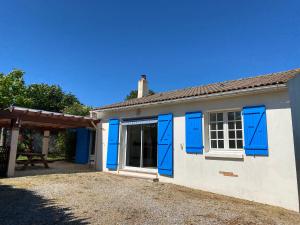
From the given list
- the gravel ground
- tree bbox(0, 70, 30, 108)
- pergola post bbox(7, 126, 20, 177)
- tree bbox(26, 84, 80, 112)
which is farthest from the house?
tree bbox(26, 84, 80, 112)

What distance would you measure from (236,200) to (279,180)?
56.1 inches

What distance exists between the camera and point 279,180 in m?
6.91

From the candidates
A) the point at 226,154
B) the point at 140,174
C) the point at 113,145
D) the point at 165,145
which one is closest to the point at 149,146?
the point at 140,174

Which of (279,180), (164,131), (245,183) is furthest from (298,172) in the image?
(164,131)

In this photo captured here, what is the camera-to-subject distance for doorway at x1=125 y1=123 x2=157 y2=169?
1163 centimetres

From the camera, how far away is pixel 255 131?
748cm

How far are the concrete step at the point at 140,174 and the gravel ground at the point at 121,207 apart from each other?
182cm

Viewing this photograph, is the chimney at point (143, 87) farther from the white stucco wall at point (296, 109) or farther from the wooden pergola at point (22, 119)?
the white stucco wall at point (296, 109)

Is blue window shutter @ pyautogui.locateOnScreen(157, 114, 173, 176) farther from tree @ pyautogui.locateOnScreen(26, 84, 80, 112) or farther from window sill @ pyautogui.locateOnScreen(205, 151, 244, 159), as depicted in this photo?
tree @ pyautogui.locateOnScreen(26, 84, 80, 112)

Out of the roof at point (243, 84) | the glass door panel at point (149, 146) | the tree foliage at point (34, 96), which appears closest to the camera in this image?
the roof at point (243, 84)

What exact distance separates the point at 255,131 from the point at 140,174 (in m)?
5.76

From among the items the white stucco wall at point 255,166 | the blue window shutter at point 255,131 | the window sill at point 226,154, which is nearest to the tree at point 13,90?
the white stucco wall at point 255,166

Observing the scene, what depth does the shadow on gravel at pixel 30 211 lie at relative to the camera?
4540mm

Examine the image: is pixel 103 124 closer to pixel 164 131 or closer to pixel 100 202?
pixel 164 131
